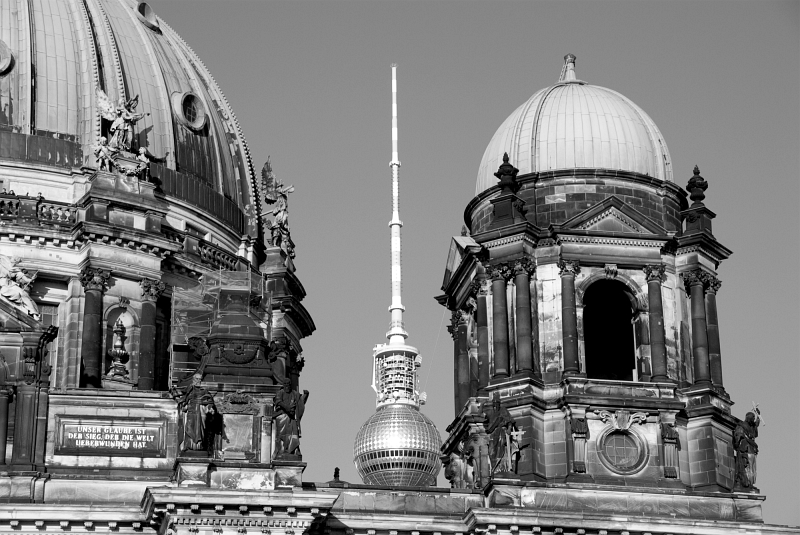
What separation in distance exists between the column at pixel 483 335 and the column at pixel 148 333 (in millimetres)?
11256

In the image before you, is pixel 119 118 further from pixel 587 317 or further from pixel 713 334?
pixel 713 334

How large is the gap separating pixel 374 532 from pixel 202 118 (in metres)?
24.4

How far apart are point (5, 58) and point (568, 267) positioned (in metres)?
23.3

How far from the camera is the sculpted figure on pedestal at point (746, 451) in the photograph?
60344 millimetres

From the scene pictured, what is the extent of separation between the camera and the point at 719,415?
6084 centimetres

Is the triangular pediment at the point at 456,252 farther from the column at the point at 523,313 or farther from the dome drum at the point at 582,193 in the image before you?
the column at the point at 523,313

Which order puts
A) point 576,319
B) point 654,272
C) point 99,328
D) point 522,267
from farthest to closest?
point 99,328 → point 654,272 → point 576,319 → point 522,267

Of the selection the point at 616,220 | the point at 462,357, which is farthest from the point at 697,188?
the point at 462,357

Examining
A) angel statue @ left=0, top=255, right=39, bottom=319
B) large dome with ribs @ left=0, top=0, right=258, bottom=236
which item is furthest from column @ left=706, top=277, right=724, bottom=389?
large dome with ribs @ left=0, top=0, right=258, bottom=236

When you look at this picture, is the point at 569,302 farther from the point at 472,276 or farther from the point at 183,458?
the point at 183,458

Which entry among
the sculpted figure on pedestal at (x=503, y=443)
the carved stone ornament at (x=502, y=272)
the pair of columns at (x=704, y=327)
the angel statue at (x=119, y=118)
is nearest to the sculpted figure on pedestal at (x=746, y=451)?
the pair of columns at (x=704, y=327)

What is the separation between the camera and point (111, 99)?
74.4m

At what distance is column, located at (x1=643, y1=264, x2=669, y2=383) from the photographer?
202 feet

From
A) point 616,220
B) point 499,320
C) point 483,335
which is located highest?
point 616,220
